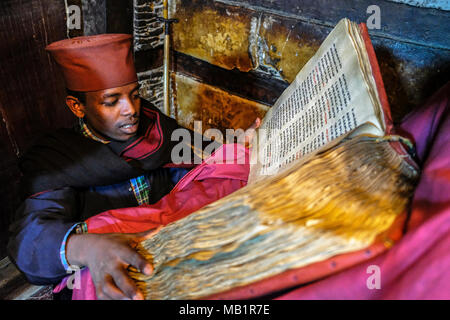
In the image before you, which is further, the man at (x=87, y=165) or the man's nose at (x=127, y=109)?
the man's nose at (x=127, y=109)

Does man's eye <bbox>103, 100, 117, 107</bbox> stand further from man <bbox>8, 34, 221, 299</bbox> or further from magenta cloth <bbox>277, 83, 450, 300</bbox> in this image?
magenta cloth <bbox>277, 83, 450, 300</bbox>

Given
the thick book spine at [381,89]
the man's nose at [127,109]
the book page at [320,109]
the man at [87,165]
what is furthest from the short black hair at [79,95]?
the thick book spine at [381,89]

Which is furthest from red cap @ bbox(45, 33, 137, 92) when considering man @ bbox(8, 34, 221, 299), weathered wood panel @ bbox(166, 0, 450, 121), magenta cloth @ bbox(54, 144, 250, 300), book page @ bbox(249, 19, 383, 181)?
weathered wood panel @ bbox(166, 0, 450, 121)

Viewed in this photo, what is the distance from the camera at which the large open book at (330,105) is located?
1.77 feet

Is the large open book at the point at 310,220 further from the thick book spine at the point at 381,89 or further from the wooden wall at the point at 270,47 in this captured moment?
the wooden wall at the point at 270,47

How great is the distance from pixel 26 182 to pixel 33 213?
149mm

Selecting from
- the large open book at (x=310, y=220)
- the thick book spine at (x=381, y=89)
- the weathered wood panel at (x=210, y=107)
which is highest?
the thick book spine at (x=381, y=89)

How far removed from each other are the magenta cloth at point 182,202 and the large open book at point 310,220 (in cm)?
17

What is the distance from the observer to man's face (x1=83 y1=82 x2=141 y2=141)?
41.6 inches

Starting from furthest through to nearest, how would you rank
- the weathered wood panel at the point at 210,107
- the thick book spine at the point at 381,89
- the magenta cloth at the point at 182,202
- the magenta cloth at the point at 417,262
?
the weathered wood panel at the point at 210,107, the magenta cloth at the point at 182,202, the thick book spine at the point at 381,89, the magenta cloth at the point at 417,262

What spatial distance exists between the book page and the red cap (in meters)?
0.53

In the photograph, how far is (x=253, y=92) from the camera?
69.9 inches
